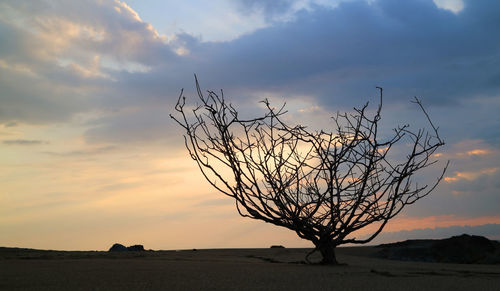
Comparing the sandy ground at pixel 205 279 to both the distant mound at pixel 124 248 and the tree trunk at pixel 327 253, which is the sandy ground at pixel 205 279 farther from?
the distant mound at pixel 124 248

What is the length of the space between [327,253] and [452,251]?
3685 mm

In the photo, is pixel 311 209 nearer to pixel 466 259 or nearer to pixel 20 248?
pixel 466 259

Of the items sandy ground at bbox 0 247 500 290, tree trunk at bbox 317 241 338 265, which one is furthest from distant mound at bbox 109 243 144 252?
tree trunk at bbox 317 241 338 265

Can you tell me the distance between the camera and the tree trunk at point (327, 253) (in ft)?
16.5

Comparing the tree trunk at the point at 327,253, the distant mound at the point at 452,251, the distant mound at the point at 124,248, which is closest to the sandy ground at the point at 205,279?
the tree trunk at the point at 327,253

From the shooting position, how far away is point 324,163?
16.7 ft

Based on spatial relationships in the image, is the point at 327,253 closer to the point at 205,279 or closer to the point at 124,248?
the point at 205,279

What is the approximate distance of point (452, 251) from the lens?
7.73m

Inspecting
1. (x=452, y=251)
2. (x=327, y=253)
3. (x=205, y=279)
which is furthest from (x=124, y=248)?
(x=452, y=251)

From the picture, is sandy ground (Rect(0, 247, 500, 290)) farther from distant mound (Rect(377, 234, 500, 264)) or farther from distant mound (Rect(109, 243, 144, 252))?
distant mound (Rect(109, 243, 144, 252))

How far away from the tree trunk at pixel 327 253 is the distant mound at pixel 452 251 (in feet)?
9.63

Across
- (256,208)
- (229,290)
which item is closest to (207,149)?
(256,208)

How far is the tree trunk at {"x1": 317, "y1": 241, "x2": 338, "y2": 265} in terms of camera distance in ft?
16.5

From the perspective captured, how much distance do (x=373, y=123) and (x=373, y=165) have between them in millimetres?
492
